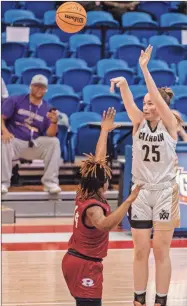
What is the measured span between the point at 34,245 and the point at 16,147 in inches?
77.8

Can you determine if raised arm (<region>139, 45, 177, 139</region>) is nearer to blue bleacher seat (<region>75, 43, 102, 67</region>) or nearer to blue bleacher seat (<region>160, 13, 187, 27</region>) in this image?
blue bleacher seat (<region>75, 43, 102, 67</region>)

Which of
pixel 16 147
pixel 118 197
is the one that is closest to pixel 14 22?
pixel 16 147

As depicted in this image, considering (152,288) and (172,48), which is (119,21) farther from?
(152,288)

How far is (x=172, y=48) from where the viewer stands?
1405 cm

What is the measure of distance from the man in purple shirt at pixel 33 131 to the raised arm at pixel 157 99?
419 centimetres

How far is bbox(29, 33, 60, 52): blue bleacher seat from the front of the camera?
14008 mm

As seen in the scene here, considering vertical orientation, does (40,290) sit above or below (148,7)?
below

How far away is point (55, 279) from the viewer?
6.83m

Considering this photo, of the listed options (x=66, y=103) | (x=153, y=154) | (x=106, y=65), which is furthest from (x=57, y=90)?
(x=153, y=154)

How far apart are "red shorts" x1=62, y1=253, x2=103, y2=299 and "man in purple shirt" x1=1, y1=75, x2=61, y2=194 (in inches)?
193

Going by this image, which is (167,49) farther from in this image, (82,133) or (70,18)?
(70,18)

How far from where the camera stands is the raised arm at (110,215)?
4633 millimetres

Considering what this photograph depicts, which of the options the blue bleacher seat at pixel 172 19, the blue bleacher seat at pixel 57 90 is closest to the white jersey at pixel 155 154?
the blue bleacher seat at pixel 57 90

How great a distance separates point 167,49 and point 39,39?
220cm
